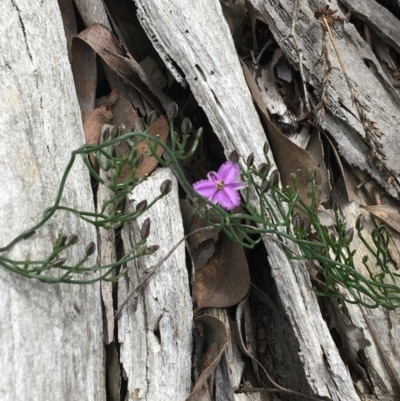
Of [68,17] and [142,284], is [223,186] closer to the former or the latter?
[142,284]

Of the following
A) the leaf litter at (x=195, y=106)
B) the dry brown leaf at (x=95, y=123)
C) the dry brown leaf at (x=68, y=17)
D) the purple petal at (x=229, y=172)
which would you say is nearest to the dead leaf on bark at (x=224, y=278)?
the leaf litter at (x=195, y=106)

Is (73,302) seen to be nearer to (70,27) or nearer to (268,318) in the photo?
(268,318)

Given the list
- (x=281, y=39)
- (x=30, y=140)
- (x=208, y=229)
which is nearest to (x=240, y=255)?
(x=208, y=229)

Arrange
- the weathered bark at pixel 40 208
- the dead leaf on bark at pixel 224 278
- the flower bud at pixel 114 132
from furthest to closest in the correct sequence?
the dead leaf on bark at pixel 224 278 < the flower bud at pixel 114 132 < the weathered bark at pixel 40 208

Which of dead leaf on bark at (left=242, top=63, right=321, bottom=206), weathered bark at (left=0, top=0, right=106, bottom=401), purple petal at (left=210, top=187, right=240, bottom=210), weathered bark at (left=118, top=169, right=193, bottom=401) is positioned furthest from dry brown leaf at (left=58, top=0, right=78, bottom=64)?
purple petal at (left=210, top=187, right=240, bottom=210)

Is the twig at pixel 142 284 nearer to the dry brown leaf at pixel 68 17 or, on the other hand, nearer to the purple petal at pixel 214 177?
the purple petal at pixel 214 177

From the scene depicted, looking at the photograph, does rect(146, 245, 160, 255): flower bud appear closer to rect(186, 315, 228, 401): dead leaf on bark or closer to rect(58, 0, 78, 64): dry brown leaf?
rect(186, 315, 228, 401): dead leaf on bark

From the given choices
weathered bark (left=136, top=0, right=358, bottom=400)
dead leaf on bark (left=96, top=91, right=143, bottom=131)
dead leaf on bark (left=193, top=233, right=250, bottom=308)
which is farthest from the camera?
dead leaf on bark (left=96, top=91, right=143, bottom=131)
